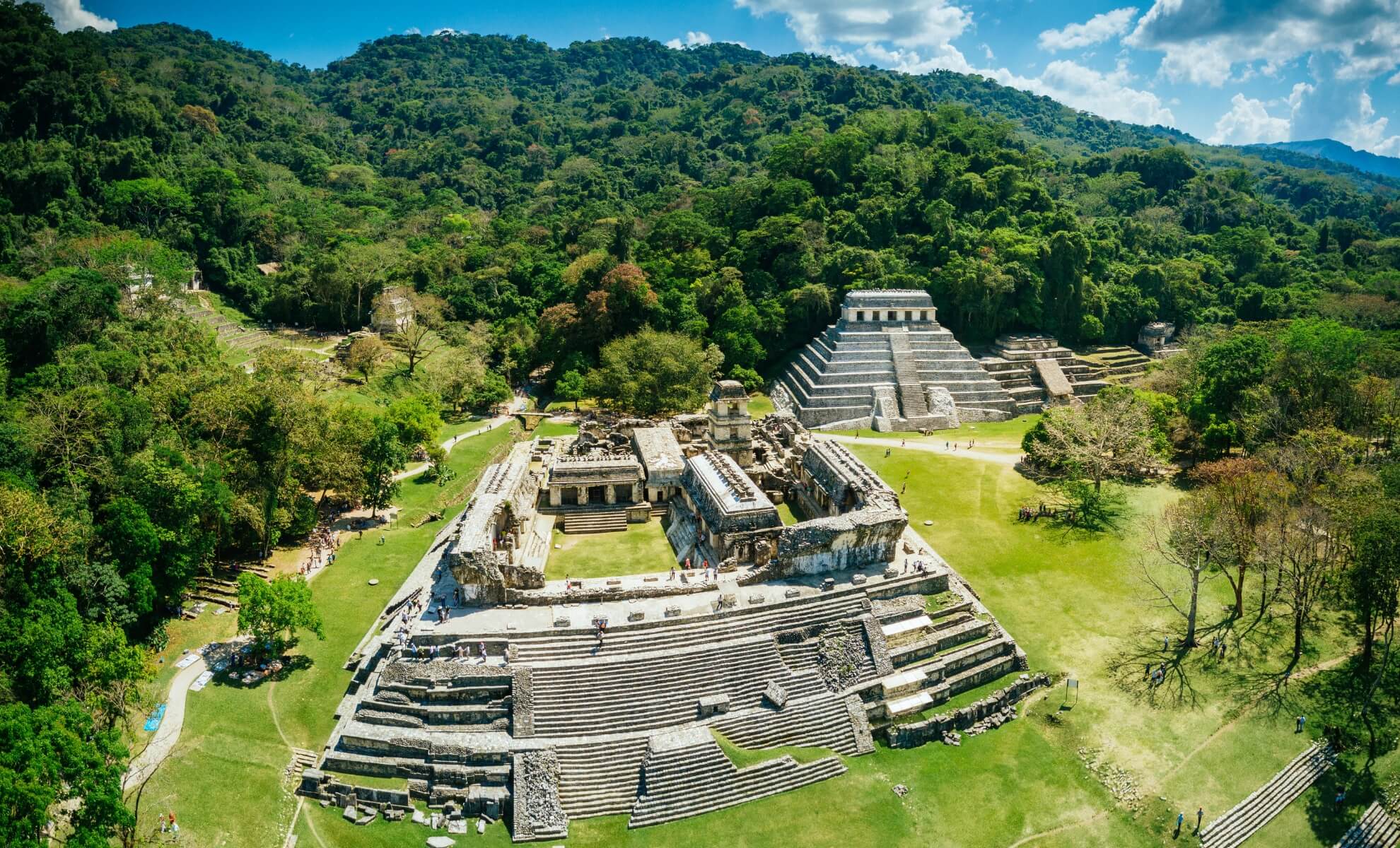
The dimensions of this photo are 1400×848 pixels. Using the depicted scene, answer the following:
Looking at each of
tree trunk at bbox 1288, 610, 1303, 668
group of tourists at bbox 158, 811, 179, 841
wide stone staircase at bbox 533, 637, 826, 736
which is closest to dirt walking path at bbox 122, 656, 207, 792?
group of tourists at bbox 158, 811, 179, 841

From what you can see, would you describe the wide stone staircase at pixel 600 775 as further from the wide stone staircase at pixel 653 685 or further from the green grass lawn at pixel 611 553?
the green grass lawn at pixel 611 553

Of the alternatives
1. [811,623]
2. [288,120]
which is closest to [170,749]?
[811,623]

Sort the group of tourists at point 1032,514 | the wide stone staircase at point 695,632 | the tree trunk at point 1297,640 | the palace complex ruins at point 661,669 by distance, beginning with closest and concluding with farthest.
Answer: the palace complex ruins at point 661,669, the wide stone staircase at point 695,632, the tree trunk at point 1297,640, the group of tourists at point 1032,514

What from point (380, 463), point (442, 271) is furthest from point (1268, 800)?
point (442, 271)

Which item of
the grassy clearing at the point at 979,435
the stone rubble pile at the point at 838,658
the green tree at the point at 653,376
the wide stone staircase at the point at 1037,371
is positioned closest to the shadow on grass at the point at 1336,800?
the stone rubble pile at the point at 838,658

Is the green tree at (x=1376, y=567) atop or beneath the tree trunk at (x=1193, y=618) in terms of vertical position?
atop

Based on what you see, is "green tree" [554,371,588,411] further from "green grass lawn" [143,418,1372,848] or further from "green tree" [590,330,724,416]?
"green grass lawn" [143,418,1372,848]

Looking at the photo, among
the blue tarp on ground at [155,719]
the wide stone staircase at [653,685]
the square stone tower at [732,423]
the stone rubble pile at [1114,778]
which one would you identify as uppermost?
the square stone tower at [732,423]

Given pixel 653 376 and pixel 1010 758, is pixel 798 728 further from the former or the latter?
pixel 653 376
